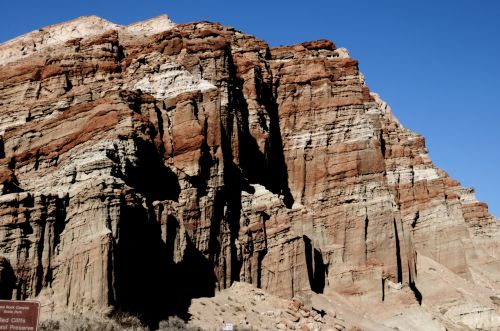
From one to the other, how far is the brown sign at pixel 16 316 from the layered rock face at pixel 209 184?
19836 mm

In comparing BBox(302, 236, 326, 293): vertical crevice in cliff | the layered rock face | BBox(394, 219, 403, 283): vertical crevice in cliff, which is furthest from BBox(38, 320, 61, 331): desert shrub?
BBox(394, 219, 403, 283): vertical crevice in cliff

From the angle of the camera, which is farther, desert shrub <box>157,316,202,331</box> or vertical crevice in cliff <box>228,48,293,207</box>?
vertical crevice in cliff <box>228,48,293,207</box>

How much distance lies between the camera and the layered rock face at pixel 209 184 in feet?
130

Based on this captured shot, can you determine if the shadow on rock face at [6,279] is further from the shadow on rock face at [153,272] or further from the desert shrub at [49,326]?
the shadow on rock face at [153,272]

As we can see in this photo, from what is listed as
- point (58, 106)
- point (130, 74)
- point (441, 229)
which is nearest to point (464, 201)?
point (441, 229)

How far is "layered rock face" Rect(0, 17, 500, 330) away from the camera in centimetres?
3975

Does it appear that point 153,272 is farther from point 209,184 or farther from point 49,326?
point 49,326

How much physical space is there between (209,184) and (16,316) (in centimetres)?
3387

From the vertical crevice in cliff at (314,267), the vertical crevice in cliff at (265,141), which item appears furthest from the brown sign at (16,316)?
the vertical crevice in cliff at (265,141)

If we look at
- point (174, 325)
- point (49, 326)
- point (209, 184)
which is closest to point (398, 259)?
point (209, 184)

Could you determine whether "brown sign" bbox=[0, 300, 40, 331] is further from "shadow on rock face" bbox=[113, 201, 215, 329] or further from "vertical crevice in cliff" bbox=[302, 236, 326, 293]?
"vertical crevice in cliff" bbox=[302, 236, 326, 293]

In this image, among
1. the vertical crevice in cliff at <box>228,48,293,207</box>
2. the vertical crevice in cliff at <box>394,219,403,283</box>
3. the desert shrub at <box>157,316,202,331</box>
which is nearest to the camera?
the desert shrub at <box>157,316,202,331</box>

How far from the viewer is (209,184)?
5100 centimetres

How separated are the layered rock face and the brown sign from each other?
19836 millimetres
